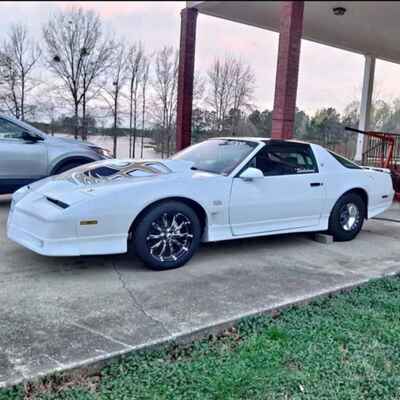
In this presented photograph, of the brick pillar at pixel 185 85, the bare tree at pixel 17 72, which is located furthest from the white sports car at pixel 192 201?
the bare tree at pixel 17 72

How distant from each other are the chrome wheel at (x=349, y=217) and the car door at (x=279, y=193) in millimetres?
413

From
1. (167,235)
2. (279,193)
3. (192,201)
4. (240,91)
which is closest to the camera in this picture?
(167,235)

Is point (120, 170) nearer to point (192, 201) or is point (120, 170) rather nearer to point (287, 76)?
point (192, 201)

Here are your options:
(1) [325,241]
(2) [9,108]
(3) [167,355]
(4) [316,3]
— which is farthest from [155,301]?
(2) [9,108]

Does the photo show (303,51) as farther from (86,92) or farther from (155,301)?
(86,92)

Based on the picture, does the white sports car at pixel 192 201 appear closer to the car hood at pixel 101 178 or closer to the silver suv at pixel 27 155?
the car hood at pixel 101 178

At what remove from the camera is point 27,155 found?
598 cm

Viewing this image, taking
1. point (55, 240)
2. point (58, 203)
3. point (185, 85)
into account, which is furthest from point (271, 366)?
point (185, 85)

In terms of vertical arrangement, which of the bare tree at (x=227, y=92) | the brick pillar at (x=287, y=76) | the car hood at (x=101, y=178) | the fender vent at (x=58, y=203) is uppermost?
the bare tree at (x=227, y=92)

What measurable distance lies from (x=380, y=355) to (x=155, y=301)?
151cm

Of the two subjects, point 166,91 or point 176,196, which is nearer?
point 176,196

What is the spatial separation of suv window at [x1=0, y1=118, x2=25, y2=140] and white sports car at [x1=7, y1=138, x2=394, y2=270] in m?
2.29

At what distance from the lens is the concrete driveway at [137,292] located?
2.36 metres

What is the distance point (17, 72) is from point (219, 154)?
360 inches
